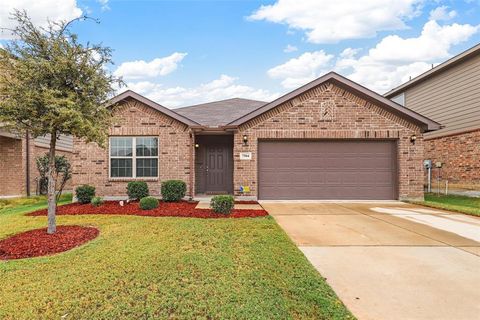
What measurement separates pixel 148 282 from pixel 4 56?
186 inches

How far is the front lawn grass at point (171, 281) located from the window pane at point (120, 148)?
5766 mm

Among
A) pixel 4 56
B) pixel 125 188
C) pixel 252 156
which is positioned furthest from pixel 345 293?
pixel 125 188

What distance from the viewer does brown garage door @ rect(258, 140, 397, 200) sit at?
1115 cm

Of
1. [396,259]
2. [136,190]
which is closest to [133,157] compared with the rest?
[136,190]

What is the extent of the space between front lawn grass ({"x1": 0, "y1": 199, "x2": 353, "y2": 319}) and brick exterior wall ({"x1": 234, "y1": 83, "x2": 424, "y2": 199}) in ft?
19.0

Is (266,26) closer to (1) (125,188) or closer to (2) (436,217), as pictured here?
(1) (125,188)

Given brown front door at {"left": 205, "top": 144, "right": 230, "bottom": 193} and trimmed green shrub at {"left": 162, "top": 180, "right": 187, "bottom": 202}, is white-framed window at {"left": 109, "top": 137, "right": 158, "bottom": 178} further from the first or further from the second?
brown front door at {"left": 205, "top": 144, "right": 230, "bottom": 193}

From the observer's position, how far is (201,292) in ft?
10.5

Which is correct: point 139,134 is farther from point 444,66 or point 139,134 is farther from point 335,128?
point 444,66

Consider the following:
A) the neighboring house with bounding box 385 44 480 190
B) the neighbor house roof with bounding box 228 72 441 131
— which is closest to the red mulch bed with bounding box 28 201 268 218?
the neighbor house roof with bounding box 228 72 441 131

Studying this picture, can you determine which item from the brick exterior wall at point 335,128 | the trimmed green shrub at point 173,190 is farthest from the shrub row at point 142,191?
the brick exterior wall at point 335,128

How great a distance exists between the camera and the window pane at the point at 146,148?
10.9 meters

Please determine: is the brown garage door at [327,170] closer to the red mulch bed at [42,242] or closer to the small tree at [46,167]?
the red mulch bed at [42,242]

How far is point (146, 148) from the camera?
1087 cm
